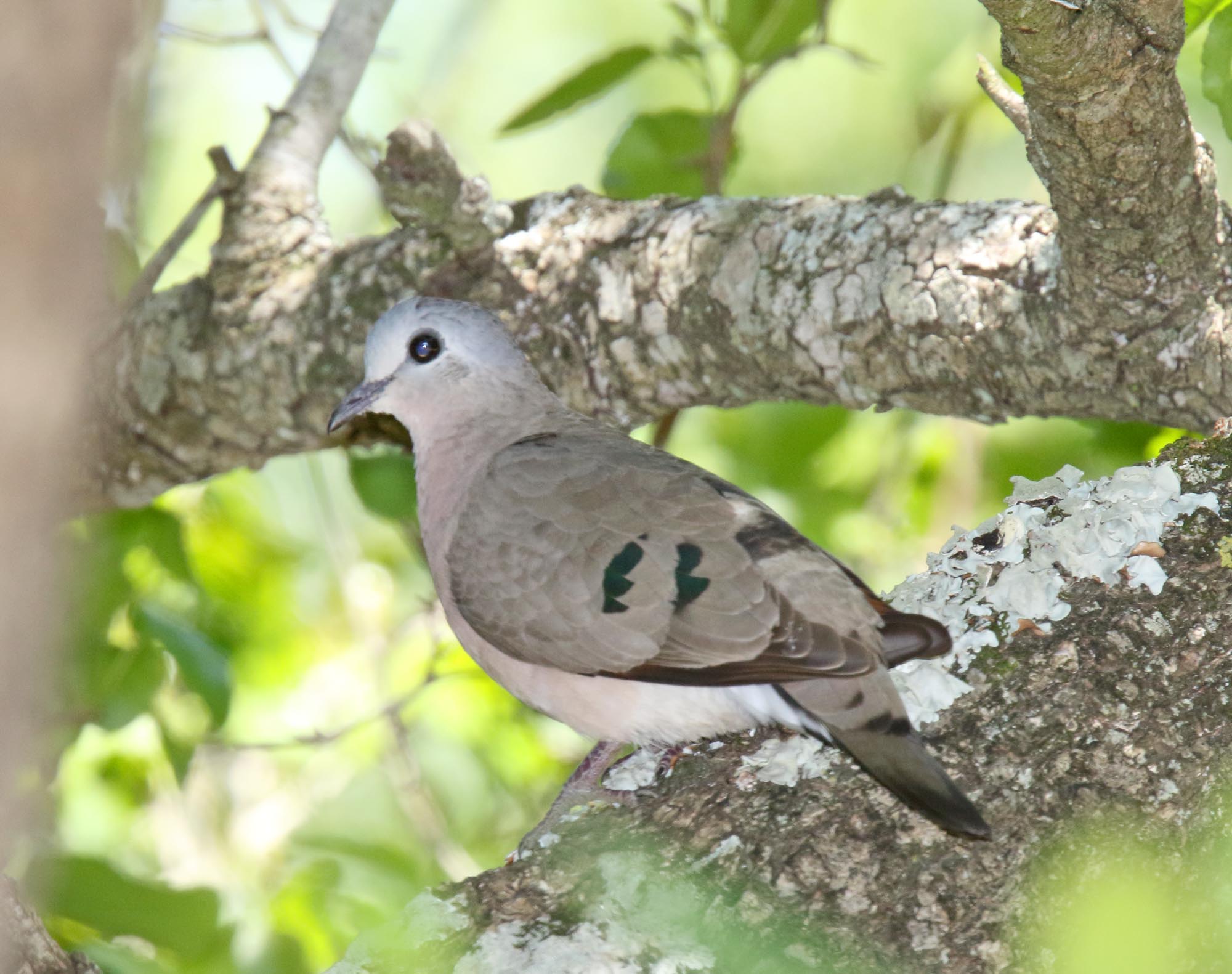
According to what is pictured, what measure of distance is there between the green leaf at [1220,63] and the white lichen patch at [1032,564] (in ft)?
2.46

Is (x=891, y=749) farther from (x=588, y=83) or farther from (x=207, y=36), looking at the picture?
(x=207, y=36)

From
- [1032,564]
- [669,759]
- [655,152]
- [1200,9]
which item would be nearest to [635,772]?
[669,759]

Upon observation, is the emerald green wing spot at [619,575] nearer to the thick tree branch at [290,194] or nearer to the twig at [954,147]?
the thick tree branch at [290,194]

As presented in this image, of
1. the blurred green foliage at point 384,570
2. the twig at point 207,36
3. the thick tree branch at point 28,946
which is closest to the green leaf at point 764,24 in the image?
the blurred green foliage at point 384,570

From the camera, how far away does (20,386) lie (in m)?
0.88

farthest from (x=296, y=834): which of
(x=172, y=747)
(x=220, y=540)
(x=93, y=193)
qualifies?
(x=93, y=193)

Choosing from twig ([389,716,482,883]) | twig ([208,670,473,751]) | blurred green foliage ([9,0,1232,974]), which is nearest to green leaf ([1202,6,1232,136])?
Answer: blurred green foliage ([9,0,1232,974])

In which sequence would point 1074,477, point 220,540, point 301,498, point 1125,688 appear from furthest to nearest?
point 301,498 → point 220,540 → point 1074,477 → point 1125,688

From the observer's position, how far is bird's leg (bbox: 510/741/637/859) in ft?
6.91

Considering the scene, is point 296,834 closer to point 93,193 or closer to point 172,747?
point 172,747

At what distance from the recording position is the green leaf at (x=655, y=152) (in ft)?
12.1

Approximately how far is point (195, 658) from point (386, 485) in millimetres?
835

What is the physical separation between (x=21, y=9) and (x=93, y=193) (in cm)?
15

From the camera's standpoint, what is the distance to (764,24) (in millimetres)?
3438
